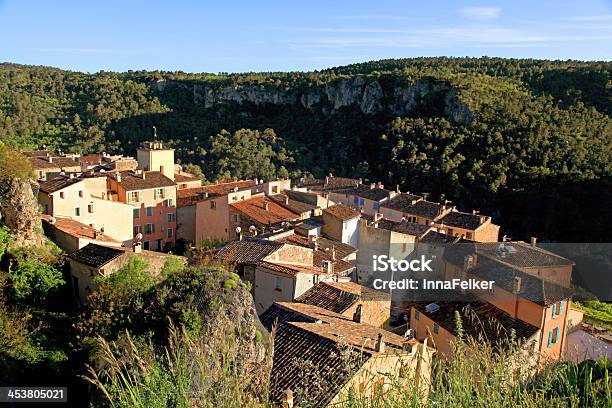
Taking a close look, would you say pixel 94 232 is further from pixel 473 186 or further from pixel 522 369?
pixel 473 186

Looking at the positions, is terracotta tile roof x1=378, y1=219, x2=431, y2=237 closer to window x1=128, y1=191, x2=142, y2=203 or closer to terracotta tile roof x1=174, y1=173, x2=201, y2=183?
window x1=128, y1=191, x2=142, y2=203

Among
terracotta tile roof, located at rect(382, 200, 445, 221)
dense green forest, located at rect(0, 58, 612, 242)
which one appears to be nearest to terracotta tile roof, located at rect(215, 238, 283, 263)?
terracotta tile roof, located at rect(382, 200, 445, 221)

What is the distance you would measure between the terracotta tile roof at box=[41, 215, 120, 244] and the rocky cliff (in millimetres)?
40530

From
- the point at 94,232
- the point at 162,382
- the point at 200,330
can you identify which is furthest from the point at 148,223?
the point at 162,382

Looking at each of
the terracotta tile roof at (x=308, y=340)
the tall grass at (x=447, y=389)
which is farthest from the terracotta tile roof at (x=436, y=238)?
the tall grass at (x=447, y=389)

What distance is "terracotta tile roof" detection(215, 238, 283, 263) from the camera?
1562cm

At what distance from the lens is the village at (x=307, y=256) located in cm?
1310

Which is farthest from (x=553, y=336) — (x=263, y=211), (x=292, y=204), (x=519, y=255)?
(x=292, y=204)

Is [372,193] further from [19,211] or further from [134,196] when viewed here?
[19,211]

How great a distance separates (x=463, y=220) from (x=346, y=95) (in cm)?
3703

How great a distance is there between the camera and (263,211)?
24.0 meters

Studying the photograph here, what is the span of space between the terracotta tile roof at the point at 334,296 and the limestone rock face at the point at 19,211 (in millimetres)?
7342

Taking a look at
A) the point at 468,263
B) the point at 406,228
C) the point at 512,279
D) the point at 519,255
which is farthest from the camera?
the point at 406,228

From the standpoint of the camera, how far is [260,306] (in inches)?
583
